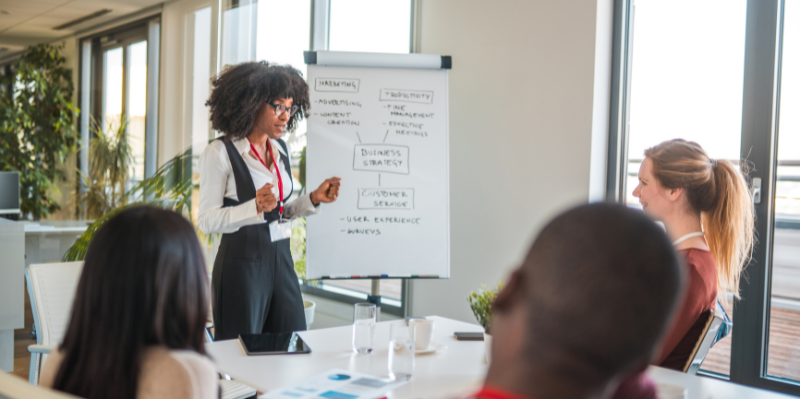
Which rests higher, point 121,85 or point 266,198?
point 121,85

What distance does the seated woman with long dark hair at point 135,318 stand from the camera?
890mm

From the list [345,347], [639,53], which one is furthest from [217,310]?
[639,53]

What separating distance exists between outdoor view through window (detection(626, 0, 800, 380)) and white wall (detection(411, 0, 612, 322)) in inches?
8.0

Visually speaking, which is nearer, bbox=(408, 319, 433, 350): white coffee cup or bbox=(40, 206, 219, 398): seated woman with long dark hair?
bbox=(40, 206, 219, 398): seated woman with long dark hair

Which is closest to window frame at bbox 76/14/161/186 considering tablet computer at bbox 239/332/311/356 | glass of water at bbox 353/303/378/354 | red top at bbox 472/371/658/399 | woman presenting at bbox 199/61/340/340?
woman presenting at bbox 199/61/340/340

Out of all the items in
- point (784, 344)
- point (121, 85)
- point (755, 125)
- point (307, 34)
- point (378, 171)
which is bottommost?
point (784, 344)

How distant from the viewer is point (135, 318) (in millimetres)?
899

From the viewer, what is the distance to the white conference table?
1383 millimetres

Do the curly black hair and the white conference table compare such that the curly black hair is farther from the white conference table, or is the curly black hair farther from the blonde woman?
the blonde woman

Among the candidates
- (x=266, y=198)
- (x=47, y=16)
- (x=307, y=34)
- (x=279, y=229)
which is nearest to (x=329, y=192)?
(x=279, y=229)

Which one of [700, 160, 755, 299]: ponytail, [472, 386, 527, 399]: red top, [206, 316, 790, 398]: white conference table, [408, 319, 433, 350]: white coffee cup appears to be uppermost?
[700, 160, 755, 299]: ponytail

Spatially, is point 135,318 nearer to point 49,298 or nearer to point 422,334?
point 422,334

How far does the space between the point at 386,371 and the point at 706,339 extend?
0.85 metres

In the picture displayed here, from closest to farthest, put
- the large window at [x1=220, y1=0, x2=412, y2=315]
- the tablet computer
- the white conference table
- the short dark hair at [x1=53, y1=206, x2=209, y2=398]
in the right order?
the short dark hair at [x1=53, y1=206, x2=209, y2=398]
the white conference table
the tablet computer
the large window at [x1=220, y1=0, x2=412, y2=315]
